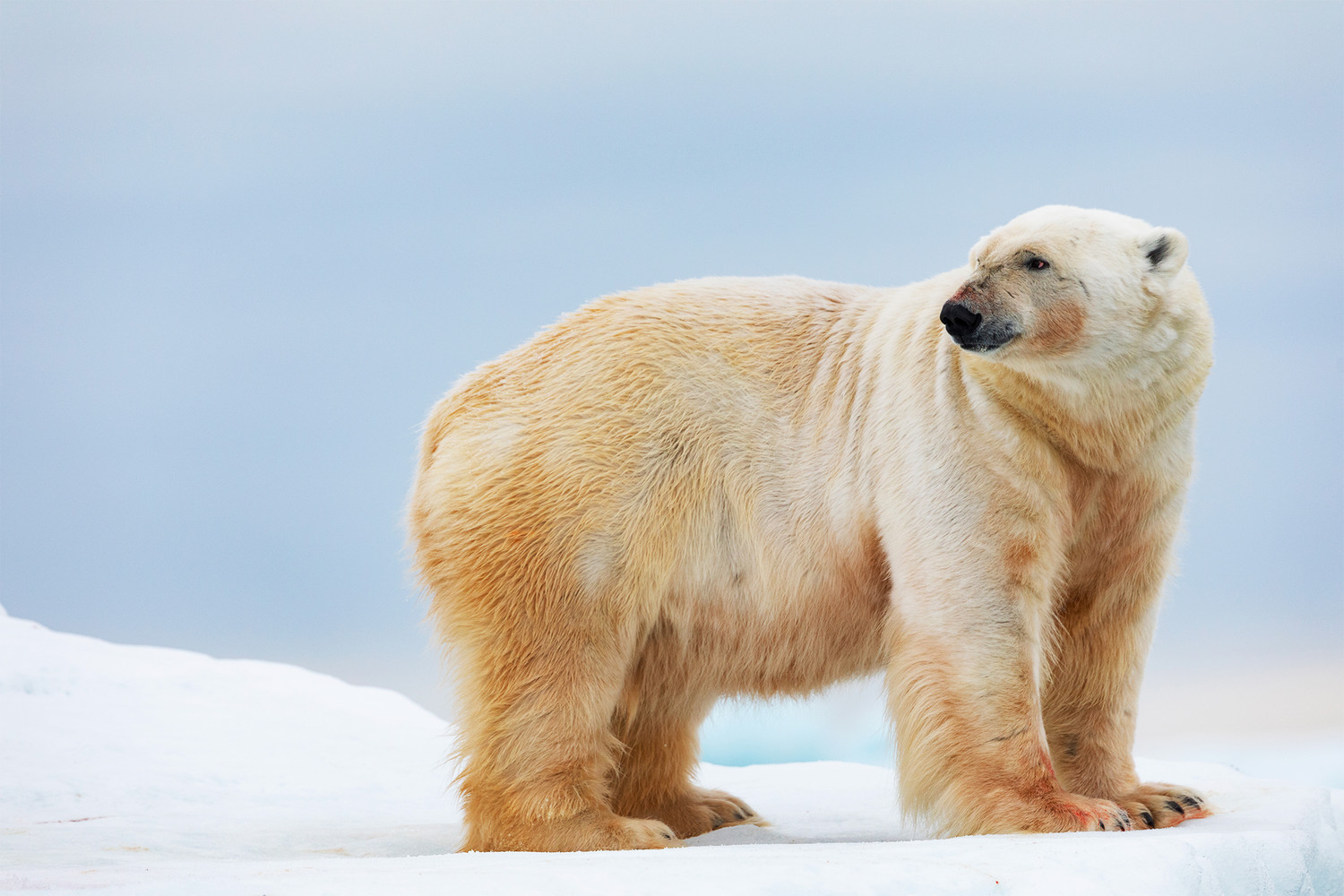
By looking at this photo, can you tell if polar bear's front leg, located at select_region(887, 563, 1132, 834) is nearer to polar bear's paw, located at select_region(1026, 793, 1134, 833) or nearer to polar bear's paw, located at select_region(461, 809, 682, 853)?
polar bear's paw, located at select_region(1026, 793, 1134, 833)

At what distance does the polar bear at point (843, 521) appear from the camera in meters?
4.64

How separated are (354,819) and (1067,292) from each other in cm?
414

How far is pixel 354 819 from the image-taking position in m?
6.54

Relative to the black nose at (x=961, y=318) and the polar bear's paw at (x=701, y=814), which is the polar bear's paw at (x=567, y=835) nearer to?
the polar bear's paw at (x=701, y=814)

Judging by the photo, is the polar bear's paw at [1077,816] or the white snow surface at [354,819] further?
the polar bear's paw at [1077,816]

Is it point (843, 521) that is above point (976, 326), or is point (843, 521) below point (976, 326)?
below

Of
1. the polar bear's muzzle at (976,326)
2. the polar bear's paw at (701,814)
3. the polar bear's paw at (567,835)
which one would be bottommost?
the polar bear's paw at (701,814)

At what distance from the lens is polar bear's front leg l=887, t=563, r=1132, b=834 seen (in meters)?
4.59

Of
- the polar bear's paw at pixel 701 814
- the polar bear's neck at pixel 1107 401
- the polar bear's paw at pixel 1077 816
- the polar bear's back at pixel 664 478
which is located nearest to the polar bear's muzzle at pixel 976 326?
the polar bear's neck at pixel 1107 401

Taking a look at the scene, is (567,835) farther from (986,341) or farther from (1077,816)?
(986,341)

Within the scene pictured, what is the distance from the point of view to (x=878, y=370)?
523 cm

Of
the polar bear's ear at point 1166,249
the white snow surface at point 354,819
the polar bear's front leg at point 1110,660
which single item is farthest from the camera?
the polar bear's front leg at point 1110,660

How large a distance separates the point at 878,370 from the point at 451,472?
5.50ft

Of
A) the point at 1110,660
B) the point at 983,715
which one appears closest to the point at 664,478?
the point at 983,715
